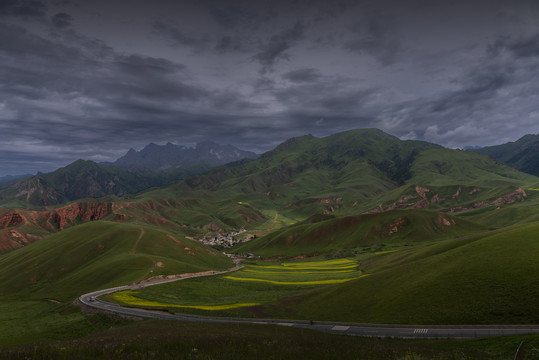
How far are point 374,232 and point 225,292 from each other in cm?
12556

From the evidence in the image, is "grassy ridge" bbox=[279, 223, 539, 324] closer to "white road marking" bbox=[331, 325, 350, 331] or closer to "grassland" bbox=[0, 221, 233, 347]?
"white road marking" bbox=[331, 325, 350, 331]

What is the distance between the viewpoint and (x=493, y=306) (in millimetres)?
31891

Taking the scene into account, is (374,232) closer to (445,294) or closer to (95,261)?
(445,294)

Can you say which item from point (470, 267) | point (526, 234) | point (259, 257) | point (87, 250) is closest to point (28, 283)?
point (87, 250)

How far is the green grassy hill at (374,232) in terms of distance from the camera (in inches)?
6467

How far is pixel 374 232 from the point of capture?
574 feet

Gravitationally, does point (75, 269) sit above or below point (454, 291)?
below

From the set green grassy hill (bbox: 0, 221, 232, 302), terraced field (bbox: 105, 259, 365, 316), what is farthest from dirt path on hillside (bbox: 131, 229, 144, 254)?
terraced field (bbox: 105, 259, 365, 316)

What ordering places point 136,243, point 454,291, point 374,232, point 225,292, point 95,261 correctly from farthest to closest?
point 374,232, point 136,243, point 95,261, point 225,292, point 454,291

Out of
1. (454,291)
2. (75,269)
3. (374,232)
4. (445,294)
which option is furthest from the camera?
(374,232)

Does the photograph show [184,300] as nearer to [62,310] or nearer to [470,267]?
[62,310]

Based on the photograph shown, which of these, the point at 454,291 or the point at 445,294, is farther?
the point at 445,294

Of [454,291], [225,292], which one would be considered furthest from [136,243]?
[454,291]

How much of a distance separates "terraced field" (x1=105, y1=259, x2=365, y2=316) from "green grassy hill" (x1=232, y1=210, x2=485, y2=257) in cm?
6804
